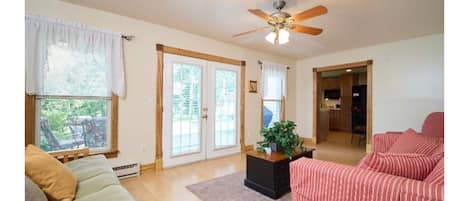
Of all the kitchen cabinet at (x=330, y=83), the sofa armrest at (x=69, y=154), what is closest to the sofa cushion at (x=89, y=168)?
the sofa armrest at (x=69, y=154)

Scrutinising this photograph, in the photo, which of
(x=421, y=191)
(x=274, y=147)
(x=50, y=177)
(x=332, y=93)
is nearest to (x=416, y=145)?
(x=421, y=191)

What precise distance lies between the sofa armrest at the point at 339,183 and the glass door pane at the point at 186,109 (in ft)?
8.22

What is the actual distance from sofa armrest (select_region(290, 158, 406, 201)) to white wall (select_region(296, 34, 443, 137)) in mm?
3795

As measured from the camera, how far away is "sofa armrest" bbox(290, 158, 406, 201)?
1113 millimetres

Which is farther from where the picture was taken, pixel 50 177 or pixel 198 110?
pixel 198 110

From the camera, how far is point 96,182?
66.4 inches

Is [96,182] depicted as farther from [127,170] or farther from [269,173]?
[269,173]

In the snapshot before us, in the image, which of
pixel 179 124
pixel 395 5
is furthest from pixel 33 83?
pixel 395 5

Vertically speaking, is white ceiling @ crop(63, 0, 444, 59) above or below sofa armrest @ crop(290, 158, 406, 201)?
above

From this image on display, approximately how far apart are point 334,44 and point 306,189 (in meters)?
3.73

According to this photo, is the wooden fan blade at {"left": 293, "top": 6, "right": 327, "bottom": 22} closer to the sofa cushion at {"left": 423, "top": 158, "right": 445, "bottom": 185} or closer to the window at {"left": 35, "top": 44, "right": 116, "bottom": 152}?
the sofa cushion at {"left": 423, "top": 158, "right": 445, "bottom": 185}

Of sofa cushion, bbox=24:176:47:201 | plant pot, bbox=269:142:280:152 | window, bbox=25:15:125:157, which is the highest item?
window, bbox=25:15:125:157

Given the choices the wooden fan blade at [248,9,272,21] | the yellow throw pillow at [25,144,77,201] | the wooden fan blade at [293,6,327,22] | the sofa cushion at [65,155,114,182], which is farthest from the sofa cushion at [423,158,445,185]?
the sofa cushion at [65,155,114,182]

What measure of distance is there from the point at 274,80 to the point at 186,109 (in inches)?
97.0
